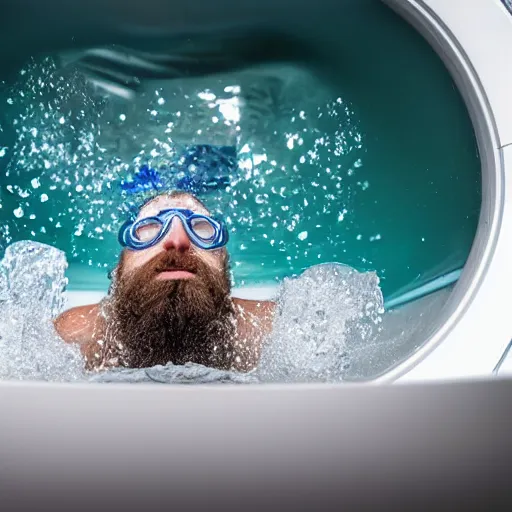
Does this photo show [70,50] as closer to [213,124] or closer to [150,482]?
[213,124]

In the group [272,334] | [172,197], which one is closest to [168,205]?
[172,197]

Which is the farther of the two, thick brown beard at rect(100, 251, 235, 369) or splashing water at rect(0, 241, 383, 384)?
thick brown beard at rect(100, 251, 235, 369)

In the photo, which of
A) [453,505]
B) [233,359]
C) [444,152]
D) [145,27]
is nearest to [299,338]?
[233,359]

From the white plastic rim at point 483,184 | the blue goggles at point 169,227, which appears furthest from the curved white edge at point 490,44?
the blue goggles at point 169,227

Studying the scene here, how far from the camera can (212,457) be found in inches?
11.3

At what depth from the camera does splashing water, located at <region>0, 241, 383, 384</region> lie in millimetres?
870

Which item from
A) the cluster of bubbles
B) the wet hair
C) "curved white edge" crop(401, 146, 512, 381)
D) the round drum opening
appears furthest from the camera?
the wet hair

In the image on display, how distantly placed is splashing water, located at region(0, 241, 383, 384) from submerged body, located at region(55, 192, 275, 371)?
5cm

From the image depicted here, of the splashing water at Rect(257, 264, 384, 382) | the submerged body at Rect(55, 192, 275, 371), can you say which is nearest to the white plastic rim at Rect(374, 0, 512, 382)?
the splashing water at Rect(257, 264, 384, 382)

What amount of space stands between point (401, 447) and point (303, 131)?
0.79 meters

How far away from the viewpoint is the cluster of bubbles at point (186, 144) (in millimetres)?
1003

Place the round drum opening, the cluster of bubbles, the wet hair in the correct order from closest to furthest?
1. the round drum opening
2. the cluster of bubbles
3. the wet hair

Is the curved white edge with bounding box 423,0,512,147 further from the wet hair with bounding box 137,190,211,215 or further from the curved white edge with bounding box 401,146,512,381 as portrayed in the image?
the wet hair with bounding box 137,190,211,215

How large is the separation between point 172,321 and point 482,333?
496mm
